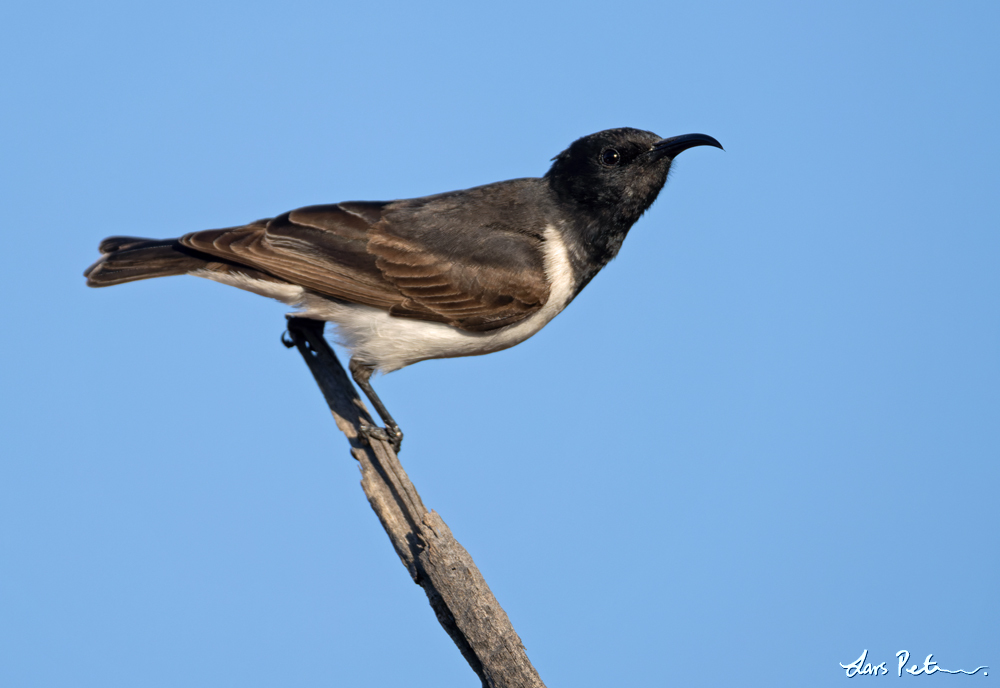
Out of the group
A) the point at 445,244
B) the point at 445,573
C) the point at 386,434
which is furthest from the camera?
the point at 445,244

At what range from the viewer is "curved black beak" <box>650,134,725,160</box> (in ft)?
21.0

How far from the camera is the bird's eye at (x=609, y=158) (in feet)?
21.3

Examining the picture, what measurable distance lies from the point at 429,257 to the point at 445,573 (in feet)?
8.26

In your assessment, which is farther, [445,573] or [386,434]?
[386,434]

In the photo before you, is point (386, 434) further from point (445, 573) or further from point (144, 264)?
point (144, 264)

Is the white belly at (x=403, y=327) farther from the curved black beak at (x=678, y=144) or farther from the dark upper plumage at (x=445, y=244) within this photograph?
the curved black beak at (x=678, y=144)

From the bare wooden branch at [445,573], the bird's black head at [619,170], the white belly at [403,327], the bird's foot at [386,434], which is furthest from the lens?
the bird's black head at [619,170]

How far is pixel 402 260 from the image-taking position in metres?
6.36

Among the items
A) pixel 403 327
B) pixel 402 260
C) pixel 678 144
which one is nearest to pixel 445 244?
pixel 402 260

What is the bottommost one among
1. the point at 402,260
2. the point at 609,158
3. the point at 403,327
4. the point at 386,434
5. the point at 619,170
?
the point at 386,434

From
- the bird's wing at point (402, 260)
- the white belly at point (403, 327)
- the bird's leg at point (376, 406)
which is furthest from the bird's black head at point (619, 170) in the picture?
the bird's leg at point (376, 406)

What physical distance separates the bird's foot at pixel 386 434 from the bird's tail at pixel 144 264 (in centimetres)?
190

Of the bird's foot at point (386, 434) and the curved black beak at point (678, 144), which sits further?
the curved black beak at point (678, 144)

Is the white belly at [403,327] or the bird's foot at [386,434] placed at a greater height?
the white belly at [403,327]
